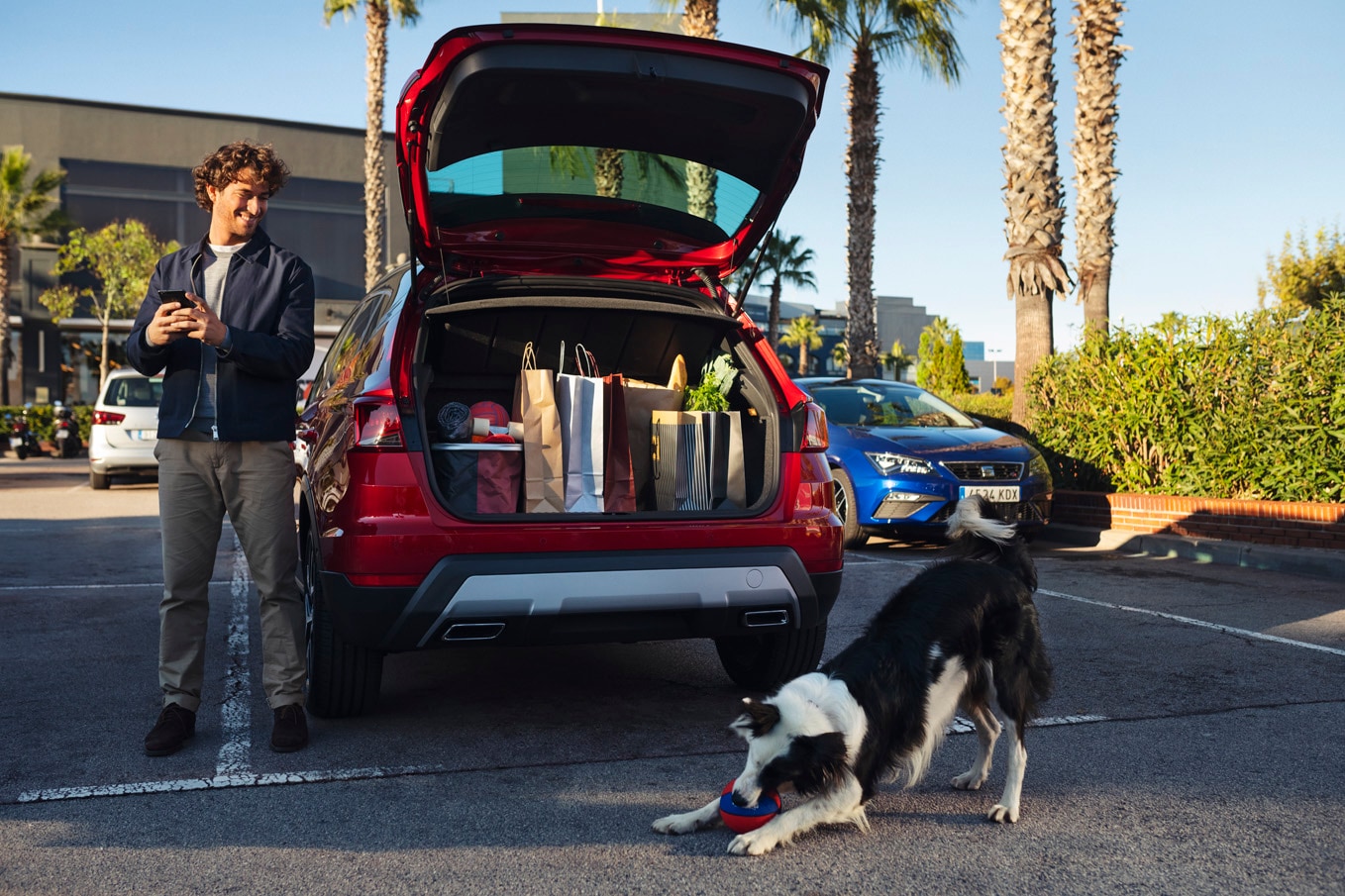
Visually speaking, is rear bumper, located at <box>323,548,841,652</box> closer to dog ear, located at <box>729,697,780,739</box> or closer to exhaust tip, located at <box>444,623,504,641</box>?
exhaust tip, located at <box>444,623,504,641</box>

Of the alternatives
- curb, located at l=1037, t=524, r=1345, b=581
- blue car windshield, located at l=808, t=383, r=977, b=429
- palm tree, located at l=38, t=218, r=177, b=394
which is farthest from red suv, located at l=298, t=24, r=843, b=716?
palm tree, located at l=38, t=218, r=177, b=394

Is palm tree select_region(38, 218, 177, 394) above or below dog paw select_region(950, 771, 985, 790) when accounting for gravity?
above

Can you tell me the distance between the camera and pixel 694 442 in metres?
4.55

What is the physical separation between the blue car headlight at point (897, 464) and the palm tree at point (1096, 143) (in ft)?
19.0

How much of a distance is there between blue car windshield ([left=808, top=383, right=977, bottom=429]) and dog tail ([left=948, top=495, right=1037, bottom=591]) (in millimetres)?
6397

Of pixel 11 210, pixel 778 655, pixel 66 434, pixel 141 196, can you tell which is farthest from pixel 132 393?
pixel 141 196

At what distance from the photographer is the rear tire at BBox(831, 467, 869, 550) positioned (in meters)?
9.50

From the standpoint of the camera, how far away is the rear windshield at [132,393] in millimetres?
15562

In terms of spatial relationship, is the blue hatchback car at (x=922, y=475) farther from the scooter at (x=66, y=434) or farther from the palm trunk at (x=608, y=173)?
the scooter at (x=66, y=434)

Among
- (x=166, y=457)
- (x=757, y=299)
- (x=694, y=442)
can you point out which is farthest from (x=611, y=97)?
(x=757, y=299)

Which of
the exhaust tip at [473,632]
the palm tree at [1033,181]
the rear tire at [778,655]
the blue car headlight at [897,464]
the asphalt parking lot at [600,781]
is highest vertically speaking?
the palm tree at [1033,181]


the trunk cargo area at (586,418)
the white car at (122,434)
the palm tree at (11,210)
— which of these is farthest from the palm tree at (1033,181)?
the palm tree at (11,210)

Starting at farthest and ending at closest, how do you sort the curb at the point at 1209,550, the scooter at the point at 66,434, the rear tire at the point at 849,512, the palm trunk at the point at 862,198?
the scooter at the point at 66,434
the palm trunk at the point at 862,198
the rear tire at the point at 849,512
the curb at the point at 1209,550

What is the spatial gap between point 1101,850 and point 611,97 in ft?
9.57
